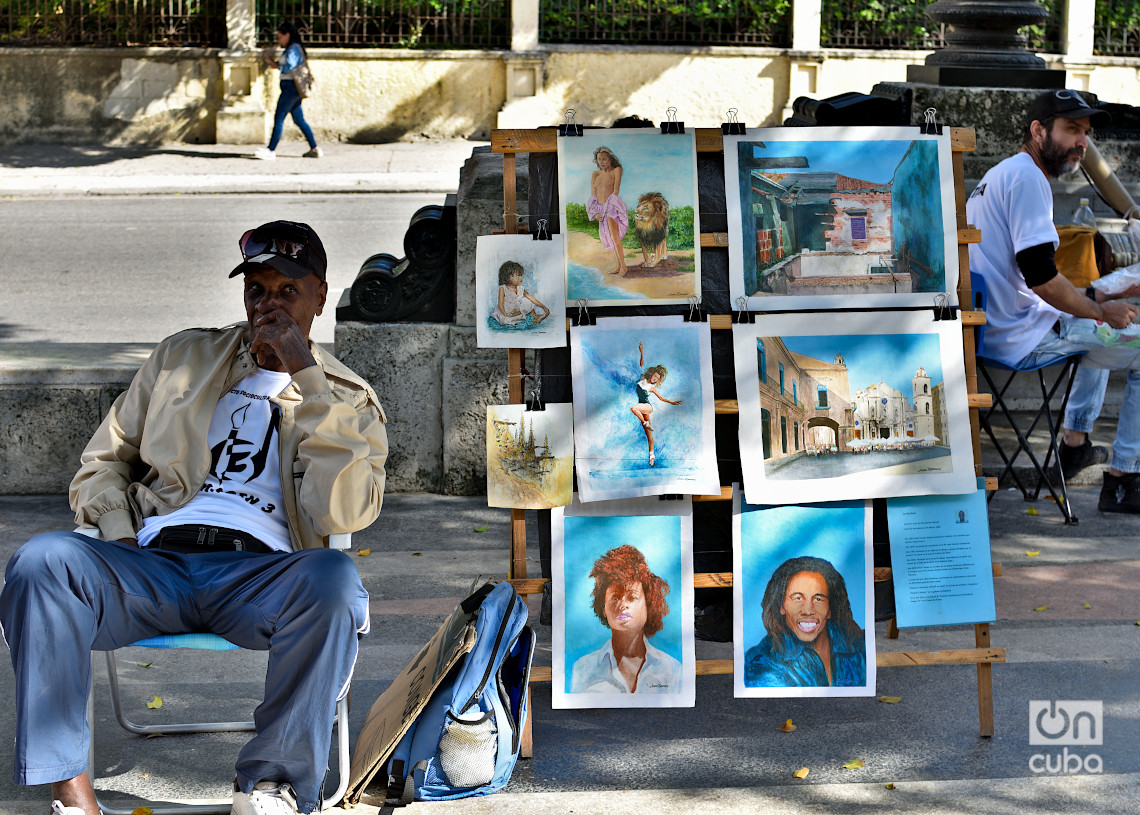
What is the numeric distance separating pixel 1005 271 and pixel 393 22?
13834 mm

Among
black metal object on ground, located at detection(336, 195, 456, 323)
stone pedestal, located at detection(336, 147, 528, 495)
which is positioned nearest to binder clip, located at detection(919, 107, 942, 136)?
stone pedestal, located at detection(336, 147, 528, 495)

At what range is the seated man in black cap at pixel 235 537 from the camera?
2770 millimetres

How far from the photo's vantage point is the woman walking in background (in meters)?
15.5

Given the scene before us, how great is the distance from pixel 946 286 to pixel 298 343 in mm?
1694

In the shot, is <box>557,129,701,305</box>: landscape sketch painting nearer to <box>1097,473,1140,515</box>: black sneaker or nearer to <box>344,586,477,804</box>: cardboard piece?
<box>344,586,477,804</box>: cardboard piece

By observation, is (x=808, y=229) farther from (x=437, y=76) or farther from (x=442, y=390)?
(x=437, y=76)

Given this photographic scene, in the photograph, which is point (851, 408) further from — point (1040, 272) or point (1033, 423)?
point (1033, 423)

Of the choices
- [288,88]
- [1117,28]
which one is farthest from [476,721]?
[1117,28]

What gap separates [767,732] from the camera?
138 inches

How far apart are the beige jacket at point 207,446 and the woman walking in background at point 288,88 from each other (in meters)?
12.9

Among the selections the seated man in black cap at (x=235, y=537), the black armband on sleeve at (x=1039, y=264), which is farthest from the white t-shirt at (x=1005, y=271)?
Result: the seated man in black cap at (x=235, y=537)

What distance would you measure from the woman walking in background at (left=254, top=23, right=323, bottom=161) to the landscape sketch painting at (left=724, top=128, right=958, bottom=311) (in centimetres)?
1315

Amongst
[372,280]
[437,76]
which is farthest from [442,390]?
[437,76]

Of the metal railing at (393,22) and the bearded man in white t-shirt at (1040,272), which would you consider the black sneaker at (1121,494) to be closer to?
the bearded man in white t-shirt at (1040,272)
